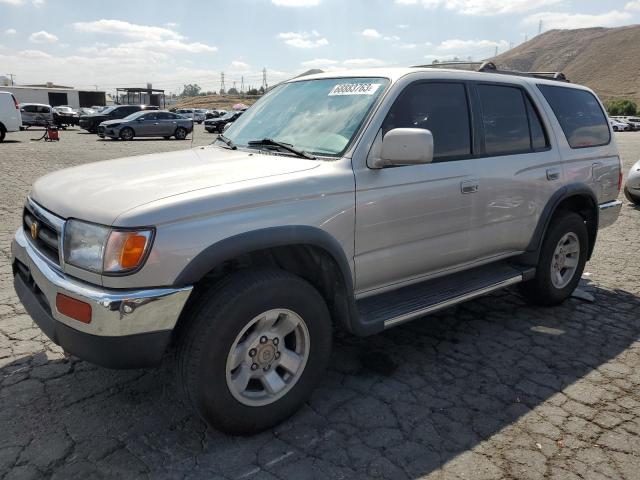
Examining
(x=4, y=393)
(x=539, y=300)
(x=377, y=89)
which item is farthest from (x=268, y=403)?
(x=539, y=300)

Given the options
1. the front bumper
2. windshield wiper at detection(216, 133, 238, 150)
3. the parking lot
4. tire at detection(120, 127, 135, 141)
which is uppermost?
windshield wiper at detection(216, 133, 238, 150)

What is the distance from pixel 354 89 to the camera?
3.44 m

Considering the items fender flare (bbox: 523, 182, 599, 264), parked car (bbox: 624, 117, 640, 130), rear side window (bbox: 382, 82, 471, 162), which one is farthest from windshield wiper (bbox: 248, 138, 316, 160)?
parked car (bbox: 624, 117, 640, 130)

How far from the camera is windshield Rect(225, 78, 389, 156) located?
3.21 m

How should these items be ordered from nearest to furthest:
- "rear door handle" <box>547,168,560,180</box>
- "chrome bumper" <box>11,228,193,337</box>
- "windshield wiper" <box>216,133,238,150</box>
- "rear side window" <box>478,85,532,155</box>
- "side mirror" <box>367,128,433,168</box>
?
"chrome bumper" <box>11,228,193,337</box>, "side mirror" <box>367,128,433,168</box>, "windshield wiper" <box>216,133,238,150</box>, "rear side window" <box>478,85,532,155</box>, "rear door handle" <box>547,168,560,180</box>

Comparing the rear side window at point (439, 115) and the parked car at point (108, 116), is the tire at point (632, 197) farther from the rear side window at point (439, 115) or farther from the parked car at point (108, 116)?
the parked car at point (108, 116)

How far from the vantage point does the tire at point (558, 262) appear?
14.6 ft

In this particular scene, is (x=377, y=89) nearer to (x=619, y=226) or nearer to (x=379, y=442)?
(x=379, y=442)

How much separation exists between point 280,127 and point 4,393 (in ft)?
7.84

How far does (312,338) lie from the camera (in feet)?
9.41

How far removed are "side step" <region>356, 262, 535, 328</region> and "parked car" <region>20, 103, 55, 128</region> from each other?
32.6 metres

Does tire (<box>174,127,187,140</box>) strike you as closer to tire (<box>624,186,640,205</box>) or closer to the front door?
tire (<box>624,186,640,205</box>)

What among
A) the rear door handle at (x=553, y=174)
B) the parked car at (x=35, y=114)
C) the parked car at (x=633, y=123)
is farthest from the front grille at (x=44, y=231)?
the parked car at (x=633, y=123)

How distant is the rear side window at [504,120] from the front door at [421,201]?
0.76ft
